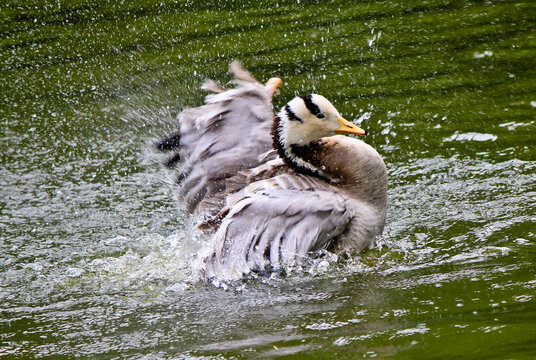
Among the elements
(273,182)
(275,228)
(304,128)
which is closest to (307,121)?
(304,128)

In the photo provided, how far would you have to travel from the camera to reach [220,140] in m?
6.99

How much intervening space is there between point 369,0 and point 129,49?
12.9ft

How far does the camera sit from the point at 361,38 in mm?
10828

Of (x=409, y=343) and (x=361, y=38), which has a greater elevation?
(x=361, y=38)

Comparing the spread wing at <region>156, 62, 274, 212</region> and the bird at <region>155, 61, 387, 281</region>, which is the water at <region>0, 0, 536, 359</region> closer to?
the bird at <region>155, 61, 387, 281</region>

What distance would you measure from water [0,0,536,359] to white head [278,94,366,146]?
104cm

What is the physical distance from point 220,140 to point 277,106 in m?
2.27

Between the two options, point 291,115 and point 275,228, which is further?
point 291,115

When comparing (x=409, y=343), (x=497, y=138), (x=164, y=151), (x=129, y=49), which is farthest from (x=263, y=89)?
(x=129, y=49)

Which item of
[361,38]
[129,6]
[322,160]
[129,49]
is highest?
[129,6]

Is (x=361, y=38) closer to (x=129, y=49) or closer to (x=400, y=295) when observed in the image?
(x=129, y=49)

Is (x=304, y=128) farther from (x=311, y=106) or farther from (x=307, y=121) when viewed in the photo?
(x=311, y=106)

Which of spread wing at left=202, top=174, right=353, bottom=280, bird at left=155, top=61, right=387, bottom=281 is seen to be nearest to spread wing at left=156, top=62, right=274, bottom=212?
bird at left=155, top=61, right=387, bottom=281

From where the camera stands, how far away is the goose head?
246 inches
